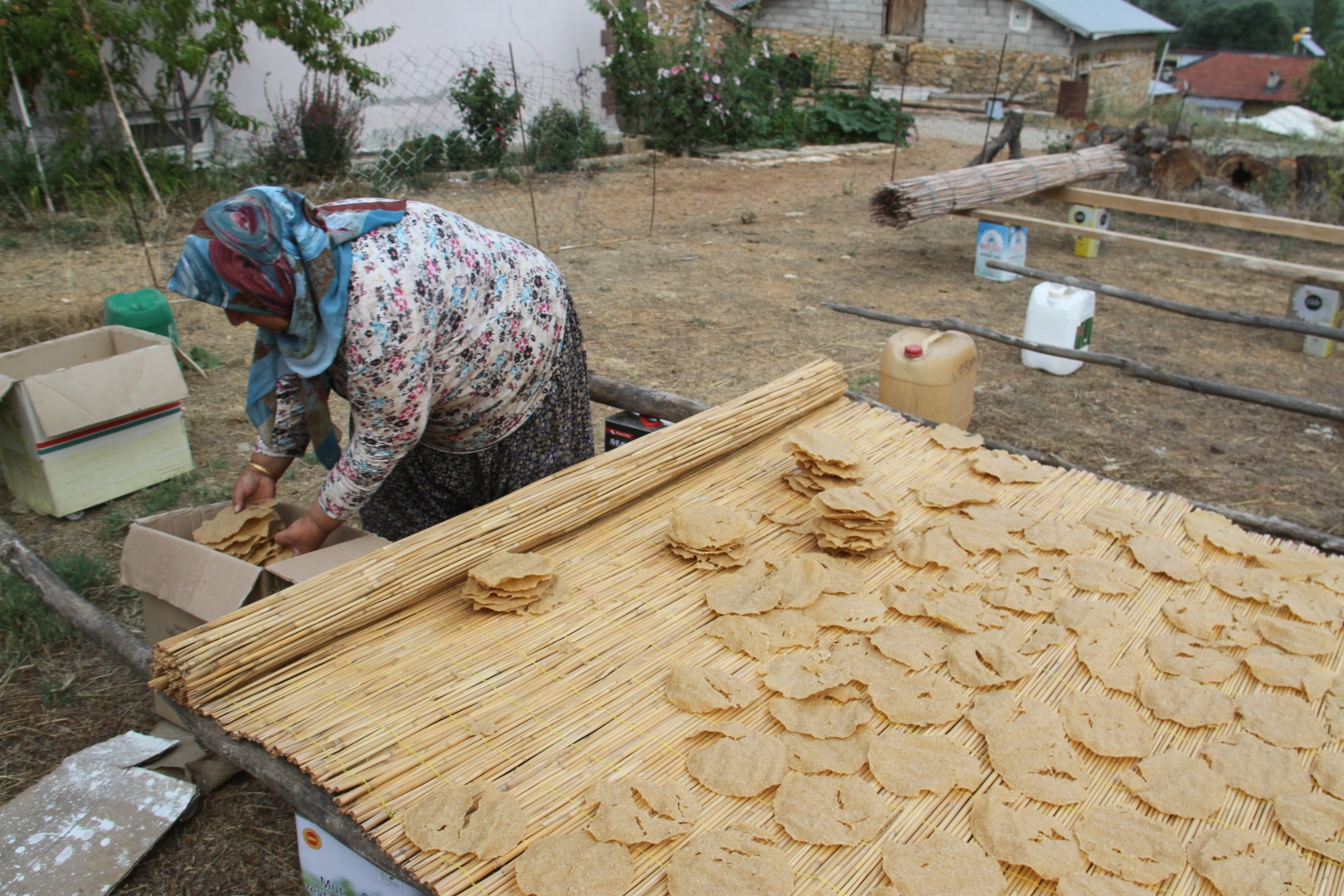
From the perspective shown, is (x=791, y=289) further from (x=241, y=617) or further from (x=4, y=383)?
(x=241, y=617)

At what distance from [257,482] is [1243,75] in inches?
2101

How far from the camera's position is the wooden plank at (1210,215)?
5625 millimetres

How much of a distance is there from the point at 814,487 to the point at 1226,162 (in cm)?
825

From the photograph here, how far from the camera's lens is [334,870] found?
1.68 m

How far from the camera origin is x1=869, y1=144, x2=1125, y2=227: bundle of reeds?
6293 millimetres

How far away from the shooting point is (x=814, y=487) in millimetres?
2439

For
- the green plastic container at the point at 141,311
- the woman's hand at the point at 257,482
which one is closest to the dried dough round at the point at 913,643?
the woman's hand at the point at 257,482

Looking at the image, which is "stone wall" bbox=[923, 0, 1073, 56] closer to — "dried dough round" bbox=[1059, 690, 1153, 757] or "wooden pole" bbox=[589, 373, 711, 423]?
"wooden pole" bbox=[589, 373, 711, 423]

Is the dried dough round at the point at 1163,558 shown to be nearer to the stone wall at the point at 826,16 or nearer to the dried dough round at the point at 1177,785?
the dried dough round at the point at 1177,785

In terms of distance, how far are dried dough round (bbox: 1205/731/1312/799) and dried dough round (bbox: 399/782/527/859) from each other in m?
1.22

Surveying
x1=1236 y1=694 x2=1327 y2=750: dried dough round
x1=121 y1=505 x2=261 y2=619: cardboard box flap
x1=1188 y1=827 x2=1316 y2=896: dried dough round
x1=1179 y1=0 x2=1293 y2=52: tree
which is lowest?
x1=1188 y1=827 x2=1316 y2=896: dried dough round

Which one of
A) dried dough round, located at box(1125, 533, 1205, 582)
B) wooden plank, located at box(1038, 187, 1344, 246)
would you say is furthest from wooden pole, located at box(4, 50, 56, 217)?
dried dough round, located at box(1125, 533, 1205, 582)

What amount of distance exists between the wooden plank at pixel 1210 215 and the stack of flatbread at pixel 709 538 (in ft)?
17.1

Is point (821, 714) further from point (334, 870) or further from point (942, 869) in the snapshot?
point (334, 870)
